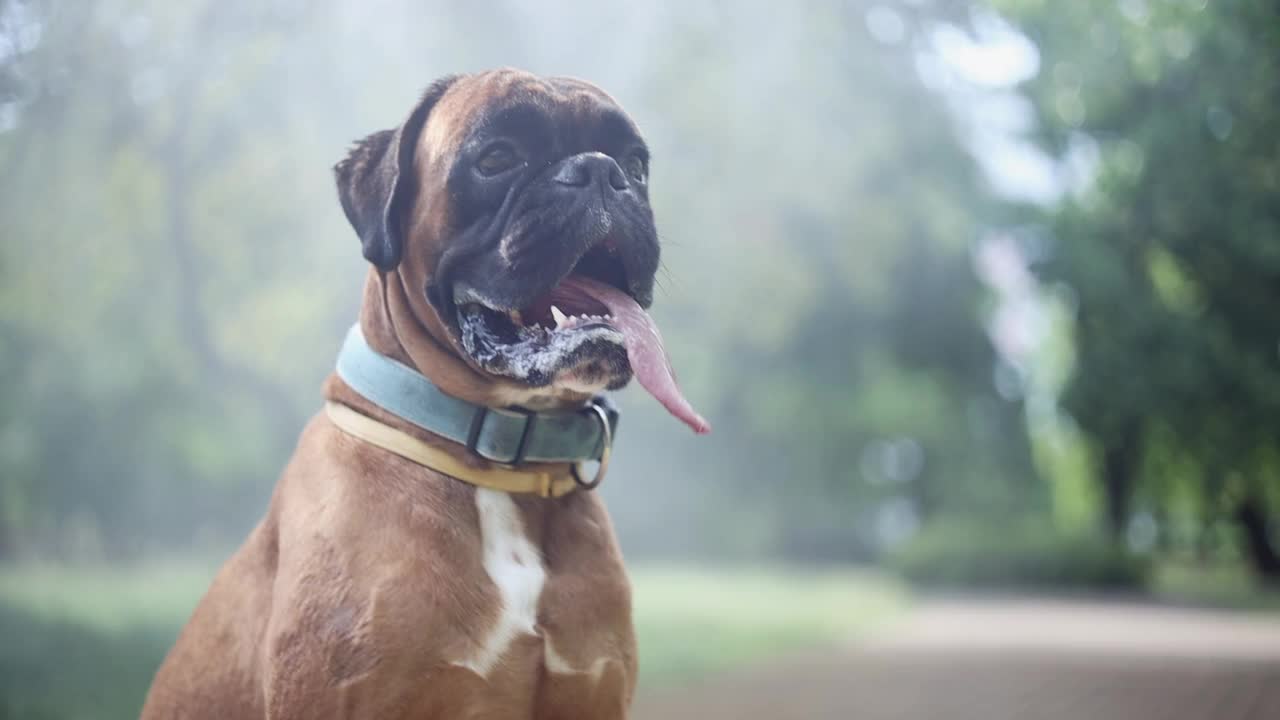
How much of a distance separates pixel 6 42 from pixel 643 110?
4963 millimetres

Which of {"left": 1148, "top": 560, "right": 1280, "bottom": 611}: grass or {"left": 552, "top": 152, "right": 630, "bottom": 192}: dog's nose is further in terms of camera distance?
{"left": 1148, "top": 560, "right": 1280, "bottom": 611}: grass

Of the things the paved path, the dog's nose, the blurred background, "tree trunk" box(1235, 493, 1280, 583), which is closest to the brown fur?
the dog's nose

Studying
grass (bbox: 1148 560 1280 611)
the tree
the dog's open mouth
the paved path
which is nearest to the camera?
the dog's open mouth

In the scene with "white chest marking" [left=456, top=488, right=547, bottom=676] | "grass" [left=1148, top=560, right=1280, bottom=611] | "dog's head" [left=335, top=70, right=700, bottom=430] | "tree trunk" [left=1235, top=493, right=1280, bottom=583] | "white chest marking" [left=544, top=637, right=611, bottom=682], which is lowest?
"grass" [left=1148, top=560, right=1280, bottom=611]

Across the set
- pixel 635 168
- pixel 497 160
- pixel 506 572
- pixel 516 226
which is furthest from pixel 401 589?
pixel 635 168

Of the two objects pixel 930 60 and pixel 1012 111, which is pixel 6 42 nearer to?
pixel 930 60

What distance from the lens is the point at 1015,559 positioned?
14570 millimetres

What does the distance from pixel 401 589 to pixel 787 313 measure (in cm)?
944

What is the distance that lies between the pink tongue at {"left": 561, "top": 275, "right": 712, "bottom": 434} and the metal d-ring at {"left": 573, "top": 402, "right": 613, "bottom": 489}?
212 mm

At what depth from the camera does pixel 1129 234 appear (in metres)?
9.70

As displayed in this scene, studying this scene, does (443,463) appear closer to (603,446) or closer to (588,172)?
(603,446)

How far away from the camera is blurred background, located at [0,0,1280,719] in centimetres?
655

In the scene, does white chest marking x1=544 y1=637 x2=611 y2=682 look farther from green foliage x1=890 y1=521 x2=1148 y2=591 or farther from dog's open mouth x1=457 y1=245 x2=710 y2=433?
green foliage x1=890 y1=521 x2=1148 y2=591

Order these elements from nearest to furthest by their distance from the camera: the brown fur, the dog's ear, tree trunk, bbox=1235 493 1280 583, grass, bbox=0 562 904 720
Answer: the brown fur → the dog's ear → grass, bbox=0 562 904 720 → tree trunk, bbox=1235 493 1280 583
